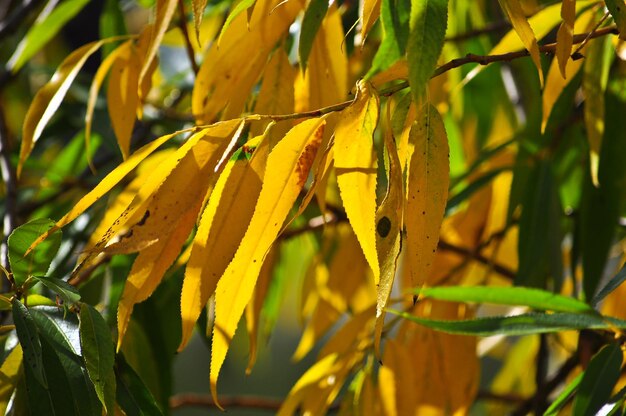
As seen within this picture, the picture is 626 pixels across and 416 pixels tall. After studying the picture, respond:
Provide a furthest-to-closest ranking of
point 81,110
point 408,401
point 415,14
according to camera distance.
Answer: point 81,110 < point 408,401 < point 415,14

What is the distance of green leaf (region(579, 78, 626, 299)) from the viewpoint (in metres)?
0.71

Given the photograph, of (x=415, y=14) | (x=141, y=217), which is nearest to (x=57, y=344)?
Answer: (x=141, y=217)

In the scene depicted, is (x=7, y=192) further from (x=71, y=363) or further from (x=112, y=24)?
(x=71, y=363)

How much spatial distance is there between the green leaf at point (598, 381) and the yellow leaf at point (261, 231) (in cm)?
18

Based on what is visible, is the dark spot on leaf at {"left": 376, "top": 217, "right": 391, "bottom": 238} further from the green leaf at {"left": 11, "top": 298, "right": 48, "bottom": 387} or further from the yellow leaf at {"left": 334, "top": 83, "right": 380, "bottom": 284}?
the green leaf at {"left": 11, "top": 298, "right": 48, "bottom": 387}

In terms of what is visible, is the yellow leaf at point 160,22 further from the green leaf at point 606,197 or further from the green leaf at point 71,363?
the green leaf at point 606,197

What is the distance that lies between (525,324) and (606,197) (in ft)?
1.04

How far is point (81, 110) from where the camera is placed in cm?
108

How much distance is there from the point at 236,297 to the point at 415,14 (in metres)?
0.15

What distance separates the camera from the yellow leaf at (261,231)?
442 millimetres

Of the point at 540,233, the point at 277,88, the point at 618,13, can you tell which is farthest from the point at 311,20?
the point at 540,233

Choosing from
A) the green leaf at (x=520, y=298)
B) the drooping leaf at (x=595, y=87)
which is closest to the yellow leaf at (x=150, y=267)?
the green leaf at (x=520, y=298)

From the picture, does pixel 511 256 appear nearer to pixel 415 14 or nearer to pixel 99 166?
pixel 99 166

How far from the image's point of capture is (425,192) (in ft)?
1.39
